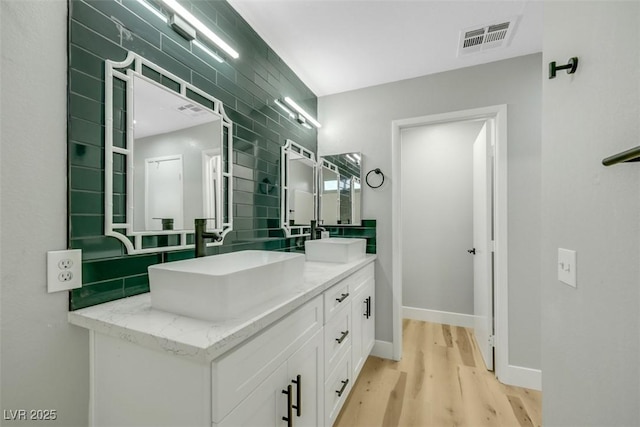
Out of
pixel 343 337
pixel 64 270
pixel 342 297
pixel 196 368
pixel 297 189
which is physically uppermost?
pixel 297 189

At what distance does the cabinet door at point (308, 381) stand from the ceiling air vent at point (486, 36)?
2199 millimetres

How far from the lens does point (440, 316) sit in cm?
319

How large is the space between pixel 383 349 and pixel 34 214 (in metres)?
2.48

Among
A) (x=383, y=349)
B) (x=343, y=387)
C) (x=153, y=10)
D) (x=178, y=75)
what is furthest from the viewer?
(x=383, y=349)

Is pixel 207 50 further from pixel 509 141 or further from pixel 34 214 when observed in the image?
pixel 509 141

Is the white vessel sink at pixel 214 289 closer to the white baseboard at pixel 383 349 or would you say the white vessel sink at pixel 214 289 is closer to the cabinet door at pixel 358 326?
the cabinet door at pixel 358 326

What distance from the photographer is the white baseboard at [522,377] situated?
1987 mm

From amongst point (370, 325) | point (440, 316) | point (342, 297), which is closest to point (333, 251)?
point (342, 297)

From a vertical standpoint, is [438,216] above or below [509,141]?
below

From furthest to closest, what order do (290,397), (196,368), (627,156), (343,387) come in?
1. (343,387)
2. (290,397)
3. (196,368)
4. (627,156)

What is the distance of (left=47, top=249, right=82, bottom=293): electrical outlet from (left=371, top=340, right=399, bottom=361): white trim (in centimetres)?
226

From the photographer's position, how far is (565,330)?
839 mm

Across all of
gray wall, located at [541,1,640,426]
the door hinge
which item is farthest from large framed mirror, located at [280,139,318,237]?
the door hinge

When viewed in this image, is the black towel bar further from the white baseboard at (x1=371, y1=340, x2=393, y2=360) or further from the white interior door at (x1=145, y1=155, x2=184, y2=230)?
the white baseboard at (x1=371, y1=340, x2=393, y2=360)
